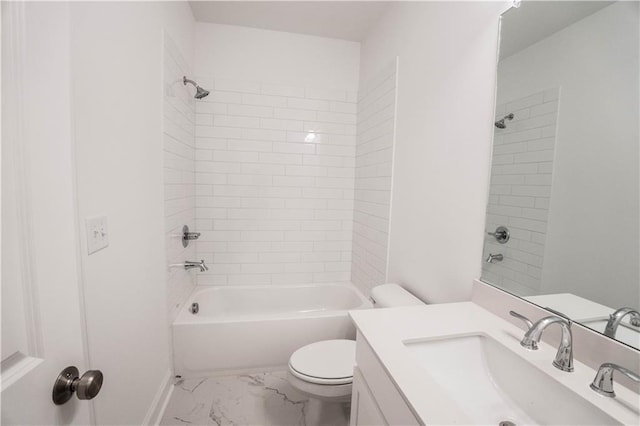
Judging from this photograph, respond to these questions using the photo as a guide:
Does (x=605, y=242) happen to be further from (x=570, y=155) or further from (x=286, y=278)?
(x=286, y=278)

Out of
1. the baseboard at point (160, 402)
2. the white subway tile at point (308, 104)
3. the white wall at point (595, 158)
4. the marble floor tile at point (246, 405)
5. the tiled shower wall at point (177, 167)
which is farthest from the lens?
the white subway tile at point (308, 104)

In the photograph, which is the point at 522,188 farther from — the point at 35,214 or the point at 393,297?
the point at 35,214

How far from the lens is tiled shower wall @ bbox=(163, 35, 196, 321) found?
5.41 feet

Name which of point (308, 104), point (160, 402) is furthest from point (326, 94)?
point (160, 402)

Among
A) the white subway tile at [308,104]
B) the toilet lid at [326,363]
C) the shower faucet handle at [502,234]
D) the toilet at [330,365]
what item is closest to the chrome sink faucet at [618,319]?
the shower faucet handle at [502,234]

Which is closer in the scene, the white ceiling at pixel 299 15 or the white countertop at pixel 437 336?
the white countertop at pixel 437 336

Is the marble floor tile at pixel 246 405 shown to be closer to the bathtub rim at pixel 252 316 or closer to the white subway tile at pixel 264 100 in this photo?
the bathtub rim at pixel 252 316

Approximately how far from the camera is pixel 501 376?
2.78ft

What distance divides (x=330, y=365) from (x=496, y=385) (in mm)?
786

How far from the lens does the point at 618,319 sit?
28.2 inches

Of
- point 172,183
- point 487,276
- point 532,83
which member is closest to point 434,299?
point 487,276

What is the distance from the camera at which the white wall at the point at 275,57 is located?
2.24 metres

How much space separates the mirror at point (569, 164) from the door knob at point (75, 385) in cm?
122

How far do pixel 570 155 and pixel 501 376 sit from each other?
723 millimetres
